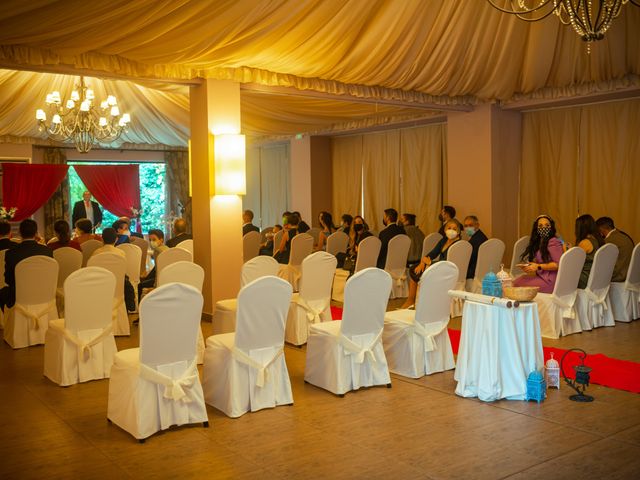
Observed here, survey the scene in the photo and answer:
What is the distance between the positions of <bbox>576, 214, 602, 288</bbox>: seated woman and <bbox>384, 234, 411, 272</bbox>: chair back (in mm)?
2536

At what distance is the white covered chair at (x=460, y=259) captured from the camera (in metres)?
8.55

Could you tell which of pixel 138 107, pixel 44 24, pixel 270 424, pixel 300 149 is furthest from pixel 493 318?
pixel 300 149

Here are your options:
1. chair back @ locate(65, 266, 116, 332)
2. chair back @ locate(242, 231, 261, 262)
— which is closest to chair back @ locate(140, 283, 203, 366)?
chair back @ locate(65, 266, 116, 332)

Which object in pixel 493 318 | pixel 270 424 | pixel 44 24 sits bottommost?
pixel 270 424

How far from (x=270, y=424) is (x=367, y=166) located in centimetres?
1124

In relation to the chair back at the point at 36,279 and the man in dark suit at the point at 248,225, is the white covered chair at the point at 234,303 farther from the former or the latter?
the man in dark suit at the point at 248,225

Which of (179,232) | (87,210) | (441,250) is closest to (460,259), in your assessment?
(441,250)

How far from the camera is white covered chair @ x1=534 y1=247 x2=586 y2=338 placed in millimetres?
7574

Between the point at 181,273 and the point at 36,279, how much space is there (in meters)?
1.70

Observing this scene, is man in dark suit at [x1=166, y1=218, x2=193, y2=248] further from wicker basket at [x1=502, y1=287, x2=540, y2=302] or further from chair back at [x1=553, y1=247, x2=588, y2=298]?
wicker basket at [x1=502, y1=287, x2=540, y2=302]

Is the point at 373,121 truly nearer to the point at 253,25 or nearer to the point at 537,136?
the point at 537,136

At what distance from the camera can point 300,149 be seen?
1661 centimetres

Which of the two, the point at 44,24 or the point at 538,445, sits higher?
the point at 44,24

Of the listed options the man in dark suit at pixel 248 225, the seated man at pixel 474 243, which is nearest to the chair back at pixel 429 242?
the seated man at pixel 474 243
